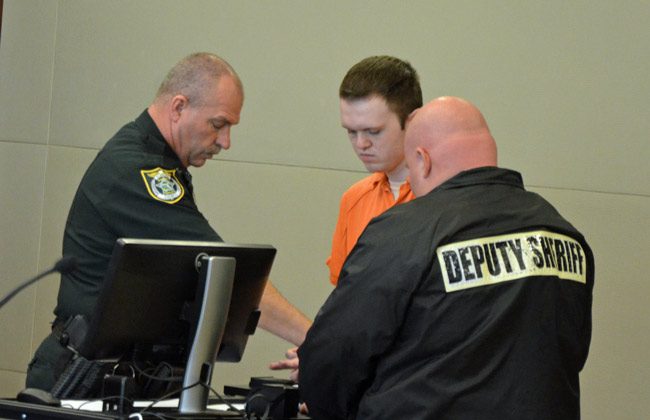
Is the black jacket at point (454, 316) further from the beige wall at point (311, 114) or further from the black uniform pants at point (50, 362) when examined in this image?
the beige wall at point (311, 114)

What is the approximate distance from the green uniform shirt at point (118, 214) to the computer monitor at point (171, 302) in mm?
380

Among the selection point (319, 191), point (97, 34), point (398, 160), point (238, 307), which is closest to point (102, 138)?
point (97, 34)

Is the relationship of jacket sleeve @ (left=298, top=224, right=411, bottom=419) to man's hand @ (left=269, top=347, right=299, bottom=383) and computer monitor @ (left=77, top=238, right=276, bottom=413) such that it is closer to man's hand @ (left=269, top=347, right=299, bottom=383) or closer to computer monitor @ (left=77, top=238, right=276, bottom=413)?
computer monitor @ (left=77, top=238, right=276, bottom=413)

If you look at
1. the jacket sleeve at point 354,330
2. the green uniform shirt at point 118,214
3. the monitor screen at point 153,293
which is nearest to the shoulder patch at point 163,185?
the green uniform shirt at point 118,214

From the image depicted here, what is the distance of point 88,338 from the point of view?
2299 mm

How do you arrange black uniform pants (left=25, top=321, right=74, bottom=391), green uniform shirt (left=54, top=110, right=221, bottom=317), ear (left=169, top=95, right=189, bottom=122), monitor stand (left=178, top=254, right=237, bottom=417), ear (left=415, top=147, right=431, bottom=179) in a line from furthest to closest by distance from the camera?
ear (left=169, top=95, right=189, bottom=122) < green uniform shirt (left=54, top=110, right=221, bottom=317) < black uniform pants (left=25, top=321, right=74, bottom=391) < ear (left=415, top=147, right=431, bottom=179) < monitor stand (left=178, top=254, right=237, bottom=417)

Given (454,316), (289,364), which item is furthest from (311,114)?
(454,316)

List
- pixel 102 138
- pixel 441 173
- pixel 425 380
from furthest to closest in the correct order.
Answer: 1. pixel 102 138
2. pixel 441 173
3. pixel 425 380

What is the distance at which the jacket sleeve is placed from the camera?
227cm

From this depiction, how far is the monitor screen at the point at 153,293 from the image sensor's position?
2.28 metres

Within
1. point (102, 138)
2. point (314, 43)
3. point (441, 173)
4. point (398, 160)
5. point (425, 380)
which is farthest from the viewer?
point (102, 138)

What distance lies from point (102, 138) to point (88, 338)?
2.69 meters

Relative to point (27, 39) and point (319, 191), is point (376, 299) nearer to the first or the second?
point (319, 191)

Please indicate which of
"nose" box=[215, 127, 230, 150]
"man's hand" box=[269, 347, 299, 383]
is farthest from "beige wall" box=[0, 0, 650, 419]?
"man's hand" box=[269, 347, 299, 383]
